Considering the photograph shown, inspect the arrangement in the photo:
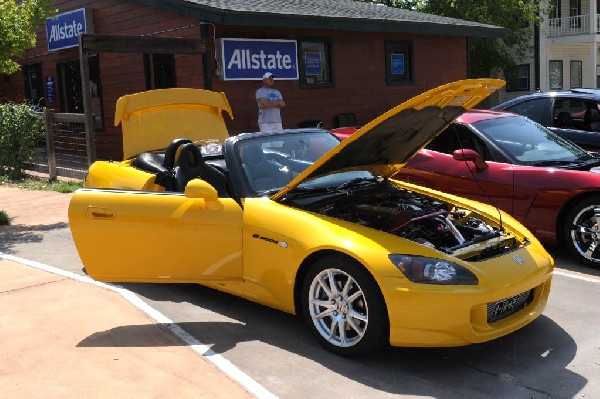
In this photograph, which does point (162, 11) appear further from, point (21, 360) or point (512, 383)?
point (512, 383)

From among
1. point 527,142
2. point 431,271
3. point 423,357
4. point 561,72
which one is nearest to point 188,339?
point 423,357

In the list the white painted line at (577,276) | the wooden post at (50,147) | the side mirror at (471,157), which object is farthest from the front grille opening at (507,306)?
the wooden post at (50,147)

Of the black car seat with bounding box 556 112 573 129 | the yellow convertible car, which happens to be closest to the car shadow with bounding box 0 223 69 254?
the yellow convertible car

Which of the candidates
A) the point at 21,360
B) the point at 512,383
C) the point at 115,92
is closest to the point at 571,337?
the point at 512,383

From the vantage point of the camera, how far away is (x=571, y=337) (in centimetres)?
431

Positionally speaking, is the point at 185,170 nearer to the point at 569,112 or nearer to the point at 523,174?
the point at 523,174

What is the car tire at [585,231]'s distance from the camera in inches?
232

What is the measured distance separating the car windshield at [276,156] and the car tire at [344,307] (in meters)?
0.90

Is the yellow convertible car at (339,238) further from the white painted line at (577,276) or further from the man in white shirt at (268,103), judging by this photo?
the man in white shirt at (268,103)

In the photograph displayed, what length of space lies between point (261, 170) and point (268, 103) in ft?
20.7

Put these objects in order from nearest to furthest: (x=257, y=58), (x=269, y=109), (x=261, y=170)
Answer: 1. (x=261, y=170)
2. (x=269, y=109)
3. (x=257, y=58)

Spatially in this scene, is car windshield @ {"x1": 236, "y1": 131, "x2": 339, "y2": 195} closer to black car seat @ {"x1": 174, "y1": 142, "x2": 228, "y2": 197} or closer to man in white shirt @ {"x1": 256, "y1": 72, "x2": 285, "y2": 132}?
black car seat @ {"x1": 174, "y1": 142, "x2": 228, "y2": 197}

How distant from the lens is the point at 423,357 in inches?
160

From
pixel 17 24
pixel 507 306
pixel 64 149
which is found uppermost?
pixel 17 24
